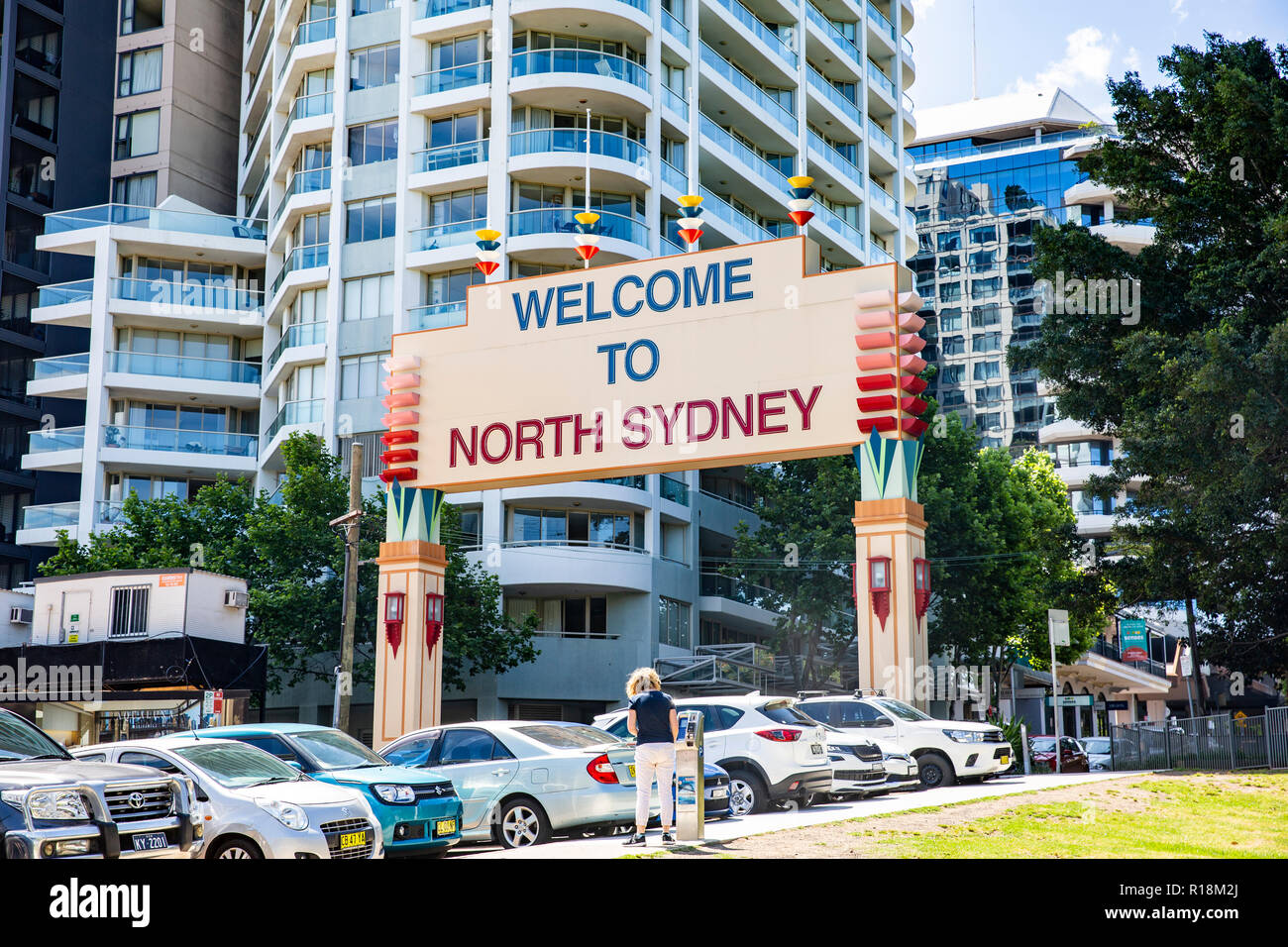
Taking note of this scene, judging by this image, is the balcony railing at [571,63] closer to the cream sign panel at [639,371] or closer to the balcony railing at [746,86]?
the balcony railing at [746,86]

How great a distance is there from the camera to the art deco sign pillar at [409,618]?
27.6 meters

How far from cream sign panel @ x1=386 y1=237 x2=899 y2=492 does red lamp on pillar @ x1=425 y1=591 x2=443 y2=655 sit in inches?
86.3

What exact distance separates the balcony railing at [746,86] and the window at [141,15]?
28.8m

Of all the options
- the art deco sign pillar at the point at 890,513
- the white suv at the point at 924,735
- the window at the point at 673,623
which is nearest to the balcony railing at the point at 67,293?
the window at the point at 673,623

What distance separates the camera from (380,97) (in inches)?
2112

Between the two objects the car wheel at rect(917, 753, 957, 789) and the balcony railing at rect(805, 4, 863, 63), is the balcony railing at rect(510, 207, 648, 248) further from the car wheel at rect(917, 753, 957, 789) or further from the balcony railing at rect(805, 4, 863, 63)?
the car wheel at rect(917, 753, 957, 789)

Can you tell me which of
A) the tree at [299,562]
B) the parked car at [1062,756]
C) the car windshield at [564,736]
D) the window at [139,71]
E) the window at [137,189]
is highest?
the window at [139,71]

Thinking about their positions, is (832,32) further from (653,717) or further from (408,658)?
(653,717)

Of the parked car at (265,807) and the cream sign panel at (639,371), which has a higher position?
the cream sign panel at (639,371)

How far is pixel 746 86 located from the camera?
2277 inches
